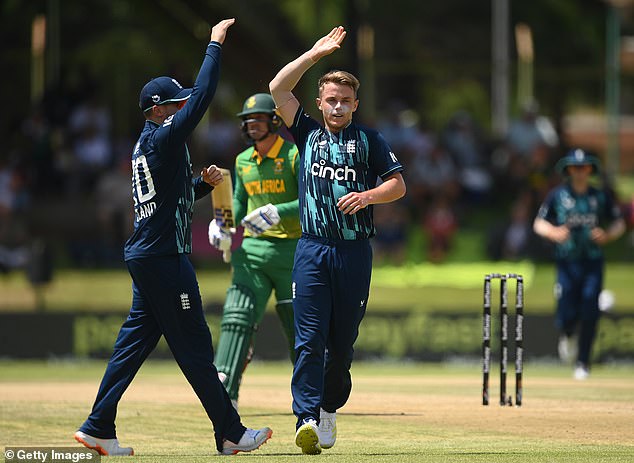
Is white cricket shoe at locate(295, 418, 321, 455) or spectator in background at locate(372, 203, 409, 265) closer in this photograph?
white cricket shoe at locate(295, 418, 321, 455)

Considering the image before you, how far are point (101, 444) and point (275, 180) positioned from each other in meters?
3.07

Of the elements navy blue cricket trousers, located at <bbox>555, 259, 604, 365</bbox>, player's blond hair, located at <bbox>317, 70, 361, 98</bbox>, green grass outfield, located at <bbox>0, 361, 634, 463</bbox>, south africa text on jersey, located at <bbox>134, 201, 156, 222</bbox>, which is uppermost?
player's blond hair, located at <bbox>317, 70, 361, 98</bbox>

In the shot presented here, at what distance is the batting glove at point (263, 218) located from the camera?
404 inches

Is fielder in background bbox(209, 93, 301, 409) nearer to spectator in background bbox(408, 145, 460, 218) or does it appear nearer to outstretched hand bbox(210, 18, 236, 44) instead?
outstretched hand bbox(210, 18, 236, 44)

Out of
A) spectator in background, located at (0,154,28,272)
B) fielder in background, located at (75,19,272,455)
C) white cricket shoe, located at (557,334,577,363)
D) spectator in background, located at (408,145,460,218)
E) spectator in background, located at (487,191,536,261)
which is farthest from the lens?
spectator in background, located at (408,145,460,218)

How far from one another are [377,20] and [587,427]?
2355 cm

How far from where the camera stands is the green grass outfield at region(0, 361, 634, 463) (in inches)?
343

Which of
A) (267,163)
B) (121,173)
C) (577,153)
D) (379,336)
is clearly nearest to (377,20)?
(121,173)

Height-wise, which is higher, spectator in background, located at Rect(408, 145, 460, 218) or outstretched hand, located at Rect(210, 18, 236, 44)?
outstretched hand, located at Rect(210, 18, 236, 44)

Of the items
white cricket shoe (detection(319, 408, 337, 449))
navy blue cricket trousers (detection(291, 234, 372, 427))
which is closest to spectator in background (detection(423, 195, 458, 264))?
white cricket shoe (detection(319, 408, 337, 449))

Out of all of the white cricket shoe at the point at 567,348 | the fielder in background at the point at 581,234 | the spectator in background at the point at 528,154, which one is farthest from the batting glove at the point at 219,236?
the spectator in background at the point at 528,154

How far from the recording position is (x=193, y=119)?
326 inches

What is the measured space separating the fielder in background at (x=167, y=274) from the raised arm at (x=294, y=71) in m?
0.47

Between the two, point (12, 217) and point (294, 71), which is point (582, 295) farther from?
point (12, 217)
